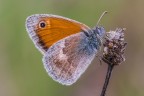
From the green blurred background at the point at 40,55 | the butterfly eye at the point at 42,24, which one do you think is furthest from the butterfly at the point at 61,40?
the green blurred background at the point at 40,55

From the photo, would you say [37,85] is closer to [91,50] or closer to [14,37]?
[14,37]

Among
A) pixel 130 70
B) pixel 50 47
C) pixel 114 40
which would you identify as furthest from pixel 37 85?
pixel 114 40

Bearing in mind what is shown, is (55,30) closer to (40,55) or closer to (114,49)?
(114,49)

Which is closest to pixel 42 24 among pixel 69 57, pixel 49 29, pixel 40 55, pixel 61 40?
pixel 49 29

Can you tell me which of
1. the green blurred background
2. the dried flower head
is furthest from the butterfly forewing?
the green blurred background

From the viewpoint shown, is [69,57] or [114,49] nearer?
[114,49]

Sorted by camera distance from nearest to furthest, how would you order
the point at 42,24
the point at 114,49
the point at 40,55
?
the point at 114,49 < the point at 42,24 < the point at 40,55

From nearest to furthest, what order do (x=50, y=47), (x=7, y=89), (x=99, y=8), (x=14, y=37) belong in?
(x=50, y=47)
(x=7, y=89)
(x=14, y=37)
(x=99, y=8)
